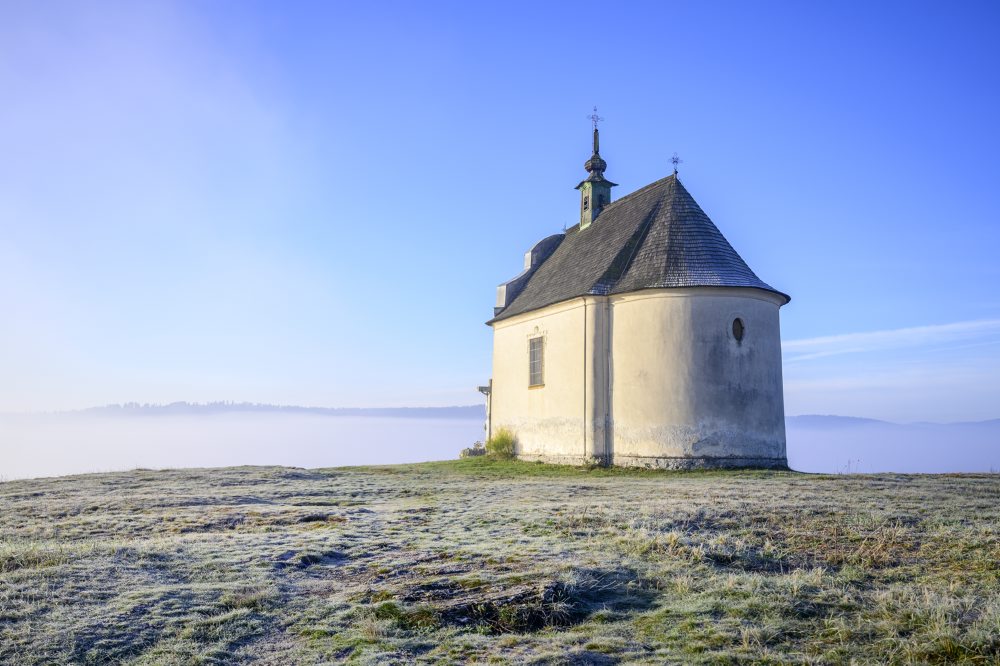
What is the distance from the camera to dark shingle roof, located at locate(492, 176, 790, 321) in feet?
69.3

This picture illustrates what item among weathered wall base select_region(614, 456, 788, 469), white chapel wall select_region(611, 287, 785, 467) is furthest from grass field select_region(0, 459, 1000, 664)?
white chapel wall select_region(611, 287, 785, 467)

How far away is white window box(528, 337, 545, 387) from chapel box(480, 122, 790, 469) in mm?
45

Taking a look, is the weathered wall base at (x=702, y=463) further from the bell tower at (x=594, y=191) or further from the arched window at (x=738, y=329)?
the bell tower at (x=594, y=191)

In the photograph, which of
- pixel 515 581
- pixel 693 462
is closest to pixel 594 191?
pixel 693 462

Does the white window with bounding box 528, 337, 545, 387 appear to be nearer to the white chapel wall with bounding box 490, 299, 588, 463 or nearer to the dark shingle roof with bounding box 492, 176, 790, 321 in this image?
the white chapel wall with bounding box 490, 299, 588, 463

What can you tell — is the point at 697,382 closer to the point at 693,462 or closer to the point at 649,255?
the point at 693,462

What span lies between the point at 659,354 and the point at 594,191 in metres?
10.3

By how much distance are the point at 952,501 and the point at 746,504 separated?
12.0ft

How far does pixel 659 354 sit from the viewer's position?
20.9 meters

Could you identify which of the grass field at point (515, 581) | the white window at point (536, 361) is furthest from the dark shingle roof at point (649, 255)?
the grass field at point (515, 581)

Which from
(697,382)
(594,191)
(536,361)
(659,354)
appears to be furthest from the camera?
(594,191)

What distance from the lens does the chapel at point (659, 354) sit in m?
20.4

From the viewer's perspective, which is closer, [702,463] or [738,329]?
[702,463]

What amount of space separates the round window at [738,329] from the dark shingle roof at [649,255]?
1019 millimetres
